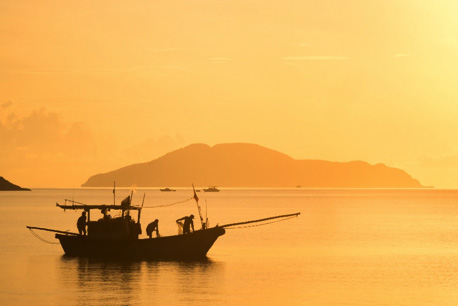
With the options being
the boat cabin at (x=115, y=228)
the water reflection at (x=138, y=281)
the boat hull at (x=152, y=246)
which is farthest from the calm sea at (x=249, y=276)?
the boat cabin at (x=115, y=228)

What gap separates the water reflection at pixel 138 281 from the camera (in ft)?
141

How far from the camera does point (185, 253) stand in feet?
195

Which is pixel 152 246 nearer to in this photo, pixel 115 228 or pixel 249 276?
pixel 115 228

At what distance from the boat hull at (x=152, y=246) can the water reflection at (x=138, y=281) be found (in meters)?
0.62

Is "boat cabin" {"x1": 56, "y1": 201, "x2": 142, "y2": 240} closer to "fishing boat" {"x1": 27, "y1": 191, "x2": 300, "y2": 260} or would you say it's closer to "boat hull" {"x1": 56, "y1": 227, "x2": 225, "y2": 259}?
"fishing boat" {"x1": 27, "y1": 191, "x2": 300, "y2": 260}

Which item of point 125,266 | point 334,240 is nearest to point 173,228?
point 334,240

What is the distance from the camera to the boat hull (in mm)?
58312

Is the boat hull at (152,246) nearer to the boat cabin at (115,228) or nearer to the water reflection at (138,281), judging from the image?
the boat cabin at (115,228)

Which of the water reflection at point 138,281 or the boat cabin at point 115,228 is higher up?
the boat cabin at point 115,228

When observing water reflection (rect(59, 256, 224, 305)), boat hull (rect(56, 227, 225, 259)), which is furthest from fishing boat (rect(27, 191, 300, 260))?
water reflection (rect(59, 256, 224, 305))

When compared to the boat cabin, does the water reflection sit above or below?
below

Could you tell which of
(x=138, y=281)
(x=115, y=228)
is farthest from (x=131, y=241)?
(x=138, y=281)

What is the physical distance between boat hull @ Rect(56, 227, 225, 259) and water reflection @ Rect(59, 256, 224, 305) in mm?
619

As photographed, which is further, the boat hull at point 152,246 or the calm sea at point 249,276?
the boat hull at point 152,246
